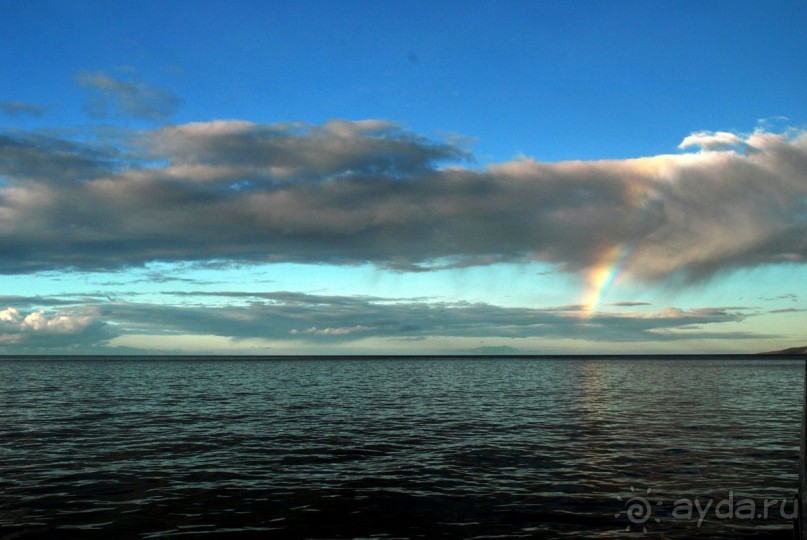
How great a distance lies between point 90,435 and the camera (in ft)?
121

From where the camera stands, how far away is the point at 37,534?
1811 cm

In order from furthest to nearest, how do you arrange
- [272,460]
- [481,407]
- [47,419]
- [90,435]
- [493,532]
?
[481,407], [47,419], [90,435], [272,460], [493,532]

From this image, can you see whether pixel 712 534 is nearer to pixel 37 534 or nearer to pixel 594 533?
pixel 594 533

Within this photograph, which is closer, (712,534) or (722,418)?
(712,534)

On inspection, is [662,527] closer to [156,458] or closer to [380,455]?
[380,455]

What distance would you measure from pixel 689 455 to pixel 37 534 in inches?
1088

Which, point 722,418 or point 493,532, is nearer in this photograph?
point 493,532

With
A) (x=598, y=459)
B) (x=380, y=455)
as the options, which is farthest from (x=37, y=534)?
(x=598, y=459)

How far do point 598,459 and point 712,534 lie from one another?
11.0 metres

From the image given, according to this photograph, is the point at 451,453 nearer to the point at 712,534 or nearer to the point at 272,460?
the point at 272,460

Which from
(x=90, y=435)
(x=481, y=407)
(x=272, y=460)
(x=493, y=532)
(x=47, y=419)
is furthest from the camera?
(x=481, y=407)

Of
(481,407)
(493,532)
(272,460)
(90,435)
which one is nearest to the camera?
(493,532)

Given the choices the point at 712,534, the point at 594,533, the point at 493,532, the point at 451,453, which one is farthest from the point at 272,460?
the point at 712,534

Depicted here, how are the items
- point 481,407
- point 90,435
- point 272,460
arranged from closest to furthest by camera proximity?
1. point 272,460
2. point 90,435
3. point 481,407
